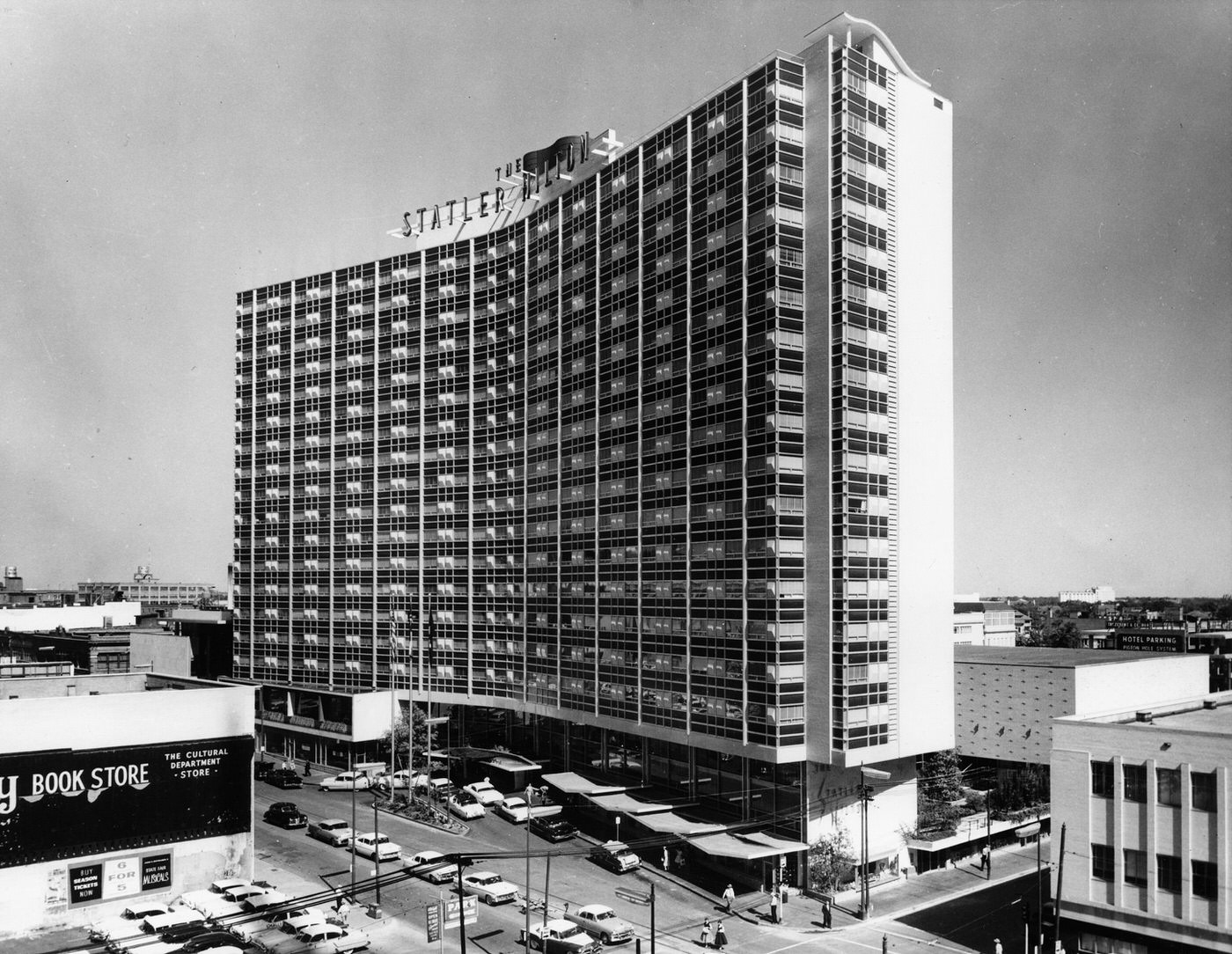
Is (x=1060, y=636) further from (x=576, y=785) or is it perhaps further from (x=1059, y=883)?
(x=1059, y=883)

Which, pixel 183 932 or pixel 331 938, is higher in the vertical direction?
pixel 331 938

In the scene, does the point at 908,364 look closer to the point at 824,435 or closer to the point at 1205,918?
the point at 824,435

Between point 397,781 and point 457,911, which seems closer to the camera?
point 457,911

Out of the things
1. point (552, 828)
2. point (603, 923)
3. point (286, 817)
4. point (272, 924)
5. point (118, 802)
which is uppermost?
point (118, 802)

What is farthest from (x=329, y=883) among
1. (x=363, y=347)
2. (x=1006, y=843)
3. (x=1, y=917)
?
(x=363, y=347)

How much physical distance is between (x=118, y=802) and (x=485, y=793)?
32.4m

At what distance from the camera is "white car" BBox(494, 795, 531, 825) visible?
82938mm

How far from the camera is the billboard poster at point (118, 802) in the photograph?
60.9 meters

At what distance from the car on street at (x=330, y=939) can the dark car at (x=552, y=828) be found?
73.4 ft

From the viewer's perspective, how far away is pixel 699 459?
7525 centimetres

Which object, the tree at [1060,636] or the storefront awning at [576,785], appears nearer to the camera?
the storefront awning at [576,785]

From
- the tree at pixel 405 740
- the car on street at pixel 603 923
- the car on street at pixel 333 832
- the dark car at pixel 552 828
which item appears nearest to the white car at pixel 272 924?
the car on street at pixel 603 923

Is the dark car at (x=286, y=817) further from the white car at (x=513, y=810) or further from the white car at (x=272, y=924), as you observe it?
the white car at (x=272, y=924)

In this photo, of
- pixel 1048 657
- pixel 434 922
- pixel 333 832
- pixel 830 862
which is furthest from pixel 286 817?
pixel 1048 657
